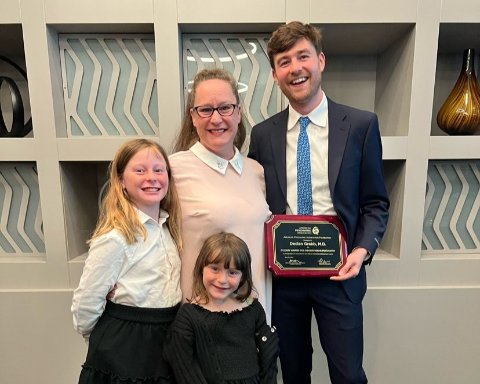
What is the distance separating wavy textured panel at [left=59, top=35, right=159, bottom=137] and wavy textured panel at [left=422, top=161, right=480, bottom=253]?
132 cm

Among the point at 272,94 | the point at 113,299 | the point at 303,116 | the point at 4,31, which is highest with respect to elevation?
the point at 4,31

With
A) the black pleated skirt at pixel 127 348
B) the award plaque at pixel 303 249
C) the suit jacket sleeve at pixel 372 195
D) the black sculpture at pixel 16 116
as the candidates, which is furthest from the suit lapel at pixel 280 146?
the black sculpture at pixel 16 116

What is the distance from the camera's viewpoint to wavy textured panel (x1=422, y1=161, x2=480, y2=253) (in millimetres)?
1554

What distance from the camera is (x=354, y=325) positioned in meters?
1.05

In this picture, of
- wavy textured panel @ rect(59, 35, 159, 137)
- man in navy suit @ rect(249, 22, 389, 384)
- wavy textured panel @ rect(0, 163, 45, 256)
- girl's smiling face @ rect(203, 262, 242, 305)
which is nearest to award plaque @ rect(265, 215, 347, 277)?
man in navy suit @ rect(249, 22, 389, 384)

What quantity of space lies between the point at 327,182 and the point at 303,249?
226 millimetres

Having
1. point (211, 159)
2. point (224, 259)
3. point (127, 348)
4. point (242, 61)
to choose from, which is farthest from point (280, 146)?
point (127, 348)

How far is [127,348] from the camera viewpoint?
2.92ft

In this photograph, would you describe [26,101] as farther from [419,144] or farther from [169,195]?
[419,144]

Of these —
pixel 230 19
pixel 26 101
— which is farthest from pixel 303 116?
pixel 26 101

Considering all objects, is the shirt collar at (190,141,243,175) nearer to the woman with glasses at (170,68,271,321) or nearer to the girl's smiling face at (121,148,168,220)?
the woman with glasses at (170,68,271,321)

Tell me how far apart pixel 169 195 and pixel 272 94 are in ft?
2.33

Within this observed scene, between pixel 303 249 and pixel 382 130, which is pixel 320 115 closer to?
pixel 303 249

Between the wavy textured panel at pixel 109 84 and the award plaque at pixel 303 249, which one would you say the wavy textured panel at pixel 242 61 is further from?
the award plaque at pixel 303 249
